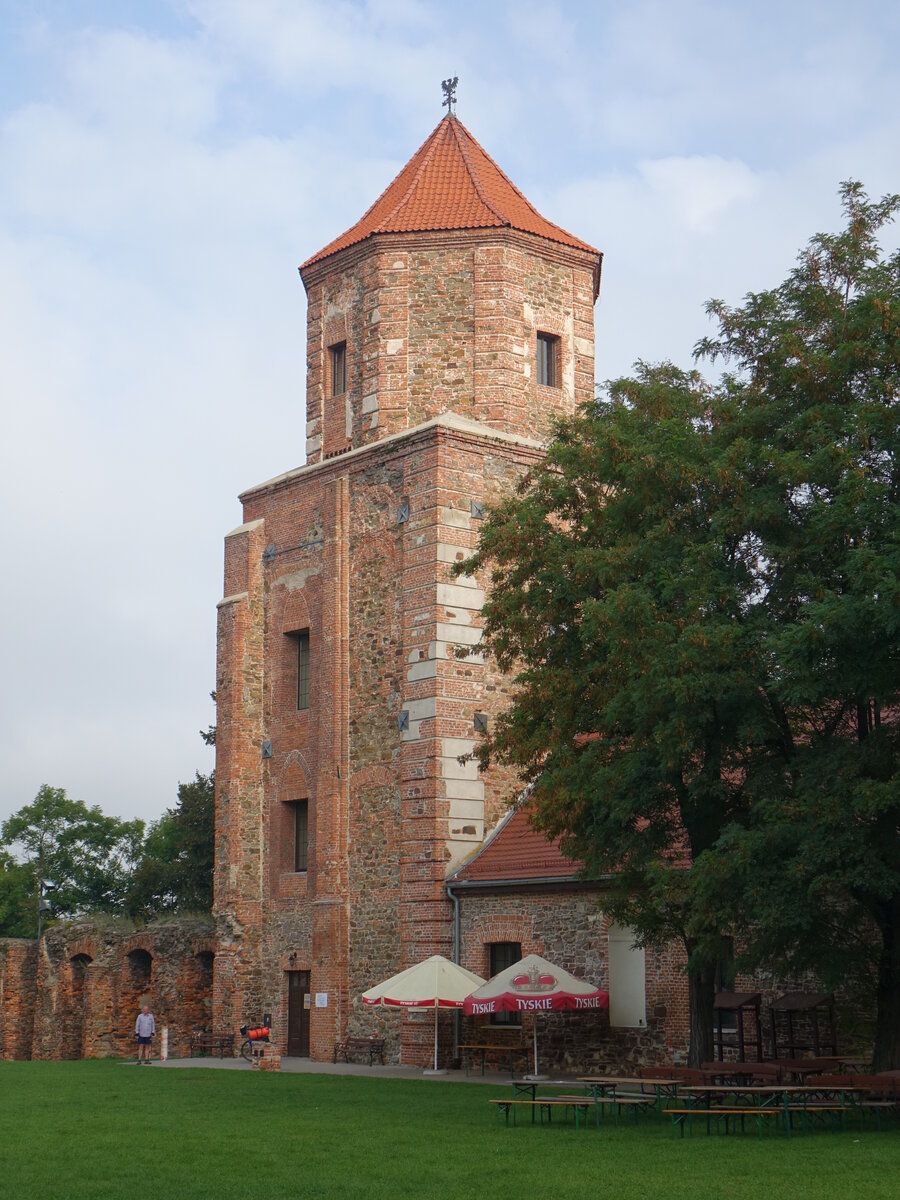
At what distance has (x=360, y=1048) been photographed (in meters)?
27.4

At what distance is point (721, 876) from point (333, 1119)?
5.57m

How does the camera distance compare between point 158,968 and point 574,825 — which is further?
point 158,968

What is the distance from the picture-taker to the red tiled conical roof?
→ 29891 mm

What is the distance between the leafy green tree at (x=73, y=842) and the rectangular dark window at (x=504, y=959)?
4618cm

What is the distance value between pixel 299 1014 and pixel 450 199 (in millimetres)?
16544

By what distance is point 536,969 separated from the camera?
21750 millimetres

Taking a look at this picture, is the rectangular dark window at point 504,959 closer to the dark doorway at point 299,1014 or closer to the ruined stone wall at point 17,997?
the dark doorway at point 299,1014

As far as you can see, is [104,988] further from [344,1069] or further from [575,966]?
[575,966]

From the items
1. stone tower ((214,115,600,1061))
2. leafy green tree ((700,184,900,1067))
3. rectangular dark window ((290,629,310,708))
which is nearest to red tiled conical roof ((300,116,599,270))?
stone tower ((214,115,600,1061))

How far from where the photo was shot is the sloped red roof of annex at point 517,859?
2497cm

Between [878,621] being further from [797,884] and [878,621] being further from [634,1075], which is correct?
[634,1075]

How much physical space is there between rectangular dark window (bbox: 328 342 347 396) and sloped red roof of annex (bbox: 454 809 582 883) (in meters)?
9.41

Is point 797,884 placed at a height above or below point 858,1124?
above

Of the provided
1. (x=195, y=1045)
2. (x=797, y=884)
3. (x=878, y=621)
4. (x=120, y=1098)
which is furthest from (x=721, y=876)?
(x=195, y=1045)
